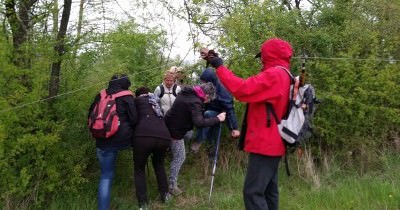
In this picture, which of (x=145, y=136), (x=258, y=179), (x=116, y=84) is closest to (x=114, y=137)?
(x=145, y=136)

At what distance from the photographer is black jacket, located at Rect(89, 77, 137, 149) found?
5.34 meters

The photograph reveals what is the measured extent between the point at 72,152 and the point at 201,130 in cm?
197

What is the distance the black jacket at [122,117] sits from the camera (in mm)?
5336

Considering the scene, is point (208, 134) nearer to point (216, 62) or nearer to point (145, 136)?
point (145, 136)

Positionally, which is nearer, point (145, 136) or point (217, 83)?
point (145, 136)

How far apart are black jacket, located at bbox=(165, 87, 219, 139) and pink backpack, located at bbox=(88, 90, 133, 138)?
84cm

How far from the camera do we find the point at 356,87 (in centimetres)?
711

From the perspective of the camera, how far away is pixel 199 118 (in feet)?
18.6

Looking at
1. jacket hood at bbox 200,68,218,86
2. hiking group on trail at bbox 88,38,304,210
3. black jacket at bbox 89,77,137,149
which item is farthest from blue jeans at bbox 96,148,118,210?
jacket hood at bbox 200,68,218,86

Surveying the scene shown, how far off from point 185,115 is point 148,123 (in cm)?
54

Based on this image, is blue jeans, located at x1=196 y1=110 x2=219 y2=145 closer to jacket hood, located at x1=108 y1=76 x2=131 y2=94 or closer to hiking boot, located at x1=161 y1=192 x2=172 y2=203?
hiking boot, located at x1=161 y1=192 x2=172 y2=203

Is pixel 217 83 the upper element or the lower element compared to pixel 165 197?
upper

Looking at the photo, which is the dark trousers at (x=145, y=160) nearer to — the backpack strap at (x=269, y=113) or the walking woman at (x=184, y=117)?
the walking woman at (x=184, y=117)

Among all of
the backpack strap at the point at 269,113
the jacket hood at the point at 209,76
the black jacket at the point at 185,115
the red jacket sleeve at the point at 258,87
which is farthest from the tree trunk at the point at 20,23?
the backpack strap at the point at 269,113
